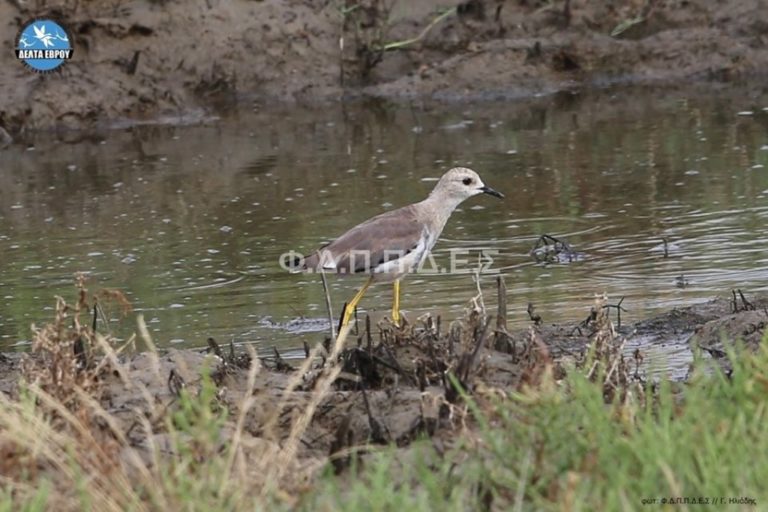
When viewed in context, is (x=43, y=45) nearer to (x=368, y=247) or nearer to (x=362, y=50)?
(x=362, y=50)

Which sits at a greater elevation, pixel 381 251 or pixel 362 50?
pixel 362 50

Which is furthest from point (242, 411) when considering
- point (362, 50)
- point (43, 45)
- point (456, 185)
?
point (362, 50)

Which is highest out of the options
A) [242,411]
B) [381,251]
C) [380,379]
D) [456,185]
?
[456,185]

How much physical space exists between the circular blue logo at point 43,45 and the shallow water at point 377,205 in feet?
2.96

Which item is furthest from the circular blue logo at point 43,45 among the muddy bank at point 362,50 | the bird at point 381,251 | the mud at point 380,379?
the mud at point 380,379

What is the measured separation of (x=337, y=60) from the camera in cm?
1591

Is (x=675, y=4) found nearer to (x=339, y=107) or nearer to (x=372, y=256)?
(x=339, y=107)

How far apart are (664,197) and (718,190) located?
39 cm

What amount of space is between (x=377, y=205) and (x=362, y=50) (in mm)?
5062

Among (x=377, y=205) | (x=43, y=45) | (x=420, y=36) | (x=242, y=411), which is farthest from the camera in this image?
(x=420, y=36)

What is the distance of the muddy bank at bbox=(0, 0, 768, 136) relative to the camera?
1521cm

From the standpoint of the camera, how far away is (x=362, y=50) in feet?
51.7

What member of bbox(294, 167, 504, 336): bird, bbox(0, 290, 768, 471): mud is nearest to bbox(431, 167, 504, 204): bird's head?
bbox(294, 167, 504, 336): bird

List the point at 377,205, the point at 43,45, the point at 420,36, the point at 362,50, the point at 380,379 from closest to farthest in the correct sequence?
the point at 380,379
the point at 377,205
the point at 43,45
the point at 362,50
the point at 420,36
